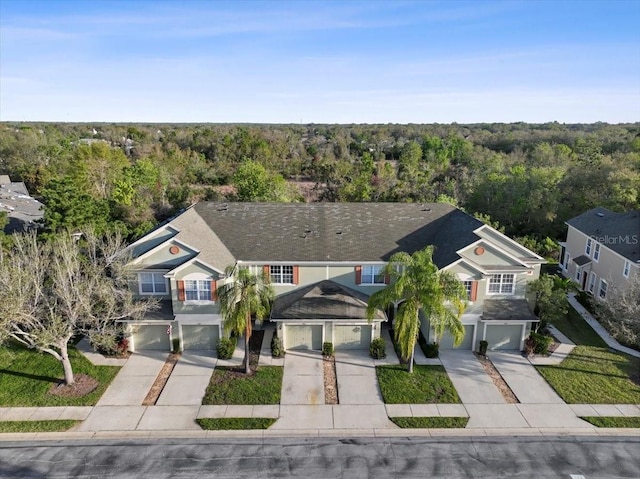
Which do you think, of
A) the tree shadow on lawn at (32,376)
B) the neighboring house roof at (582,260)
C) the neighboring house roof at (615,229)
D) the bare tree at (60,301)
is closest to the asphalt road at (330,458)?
the tree shadow on lawn at (32,376)

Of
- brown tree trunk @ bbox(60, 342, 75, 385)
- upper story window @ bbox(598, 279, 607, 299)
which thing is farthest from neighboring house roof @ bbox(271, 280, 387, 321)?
upper story window @ bbox(598, 279, 607, 299)

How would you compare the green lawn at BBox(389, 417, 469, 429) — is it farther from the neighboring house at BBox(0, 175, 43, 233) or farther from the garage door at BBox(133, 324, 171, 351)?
the neighboring house at BBox(0, 175, 43, 233)

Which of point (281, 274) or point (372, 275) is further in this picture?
point (372, 275)

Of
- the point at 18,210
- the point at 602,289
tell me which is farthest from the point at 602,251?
the point at 18,210

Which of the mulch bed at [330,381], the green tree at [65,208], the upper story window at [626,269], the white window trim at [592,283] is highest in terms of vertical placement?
the green tree at [65,208]

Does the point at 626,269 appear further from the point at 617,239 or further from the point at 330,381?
the point at 330,381

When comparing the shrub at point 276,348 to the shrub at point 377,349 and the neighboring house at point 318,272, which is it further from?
the shrub at point 377,349
